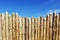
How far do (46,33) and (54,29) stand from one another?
34 centimetres

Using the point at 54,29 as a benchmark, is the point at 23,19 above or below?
above

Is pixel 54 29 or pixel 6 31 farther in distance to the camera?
pixel 6 31

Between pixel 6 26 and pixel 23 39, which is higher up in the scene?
pixel 6 26

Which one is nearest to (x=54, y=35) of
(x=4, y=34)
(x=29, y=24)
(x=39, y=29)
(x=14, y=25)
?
(x=39, y=29)

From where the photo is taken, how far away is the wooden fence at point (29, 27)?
19.7 ft

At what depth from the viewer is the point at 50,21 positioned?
602cm

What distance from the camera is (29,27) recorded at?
20.3 ft

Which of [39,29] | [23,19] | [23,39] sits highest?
[23,19]

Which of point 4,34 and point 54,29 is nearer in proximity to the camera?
point 54,29

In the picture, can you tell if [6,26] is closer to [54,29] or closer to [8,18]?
[8,18]

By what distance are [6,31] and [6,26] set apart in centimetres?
20

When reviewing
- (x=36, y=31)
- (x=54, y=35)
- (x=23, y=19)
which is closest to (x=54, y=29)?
(x=54, y=35)

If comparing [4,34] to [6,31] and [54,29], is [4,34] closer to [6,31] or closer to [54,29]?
[6,31]

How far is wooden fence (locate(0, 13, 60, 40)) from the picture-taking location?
6.00m
